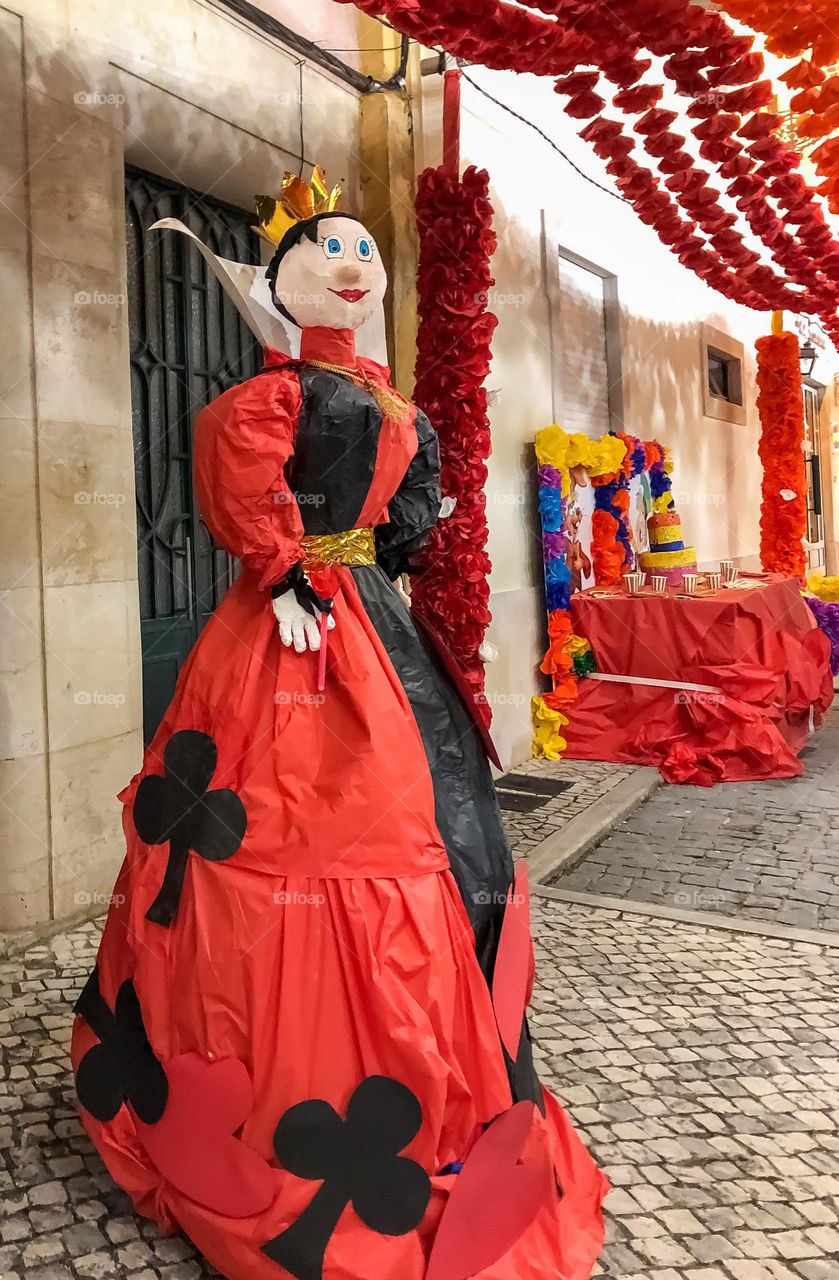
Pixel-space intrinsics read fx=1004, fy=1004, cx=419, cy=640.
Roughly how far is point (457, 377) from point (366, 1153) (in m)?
3.57

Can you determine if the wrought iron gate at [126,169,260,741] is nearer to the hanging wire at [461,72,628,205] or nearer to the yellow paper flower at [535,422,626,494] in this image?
the hanging wire at [461,72,628,205]

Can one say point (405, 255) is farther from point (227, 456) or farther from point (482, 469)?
point (227, 456)

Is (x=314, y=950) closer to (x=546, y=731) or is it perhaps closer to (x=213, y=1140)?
(x=213, y=1140)

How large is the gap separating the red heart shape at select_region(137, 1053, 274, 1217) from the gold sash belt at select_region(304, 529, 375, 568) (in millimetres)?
960

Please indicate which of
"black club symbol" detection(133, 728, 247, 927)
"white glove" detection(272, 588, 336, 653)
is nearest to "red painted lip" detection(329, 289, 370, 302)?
"white glove" detection(272, 588, 336, 653)

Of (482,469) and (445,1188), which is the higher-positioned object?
(482,469)

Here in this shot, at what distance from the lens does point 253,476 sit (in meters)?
1.90

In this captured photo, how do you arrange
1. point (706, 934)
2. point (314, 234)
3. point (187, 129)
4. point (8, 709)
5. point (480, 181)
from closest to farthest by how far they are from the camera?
point (314, 234) < point (8, 709) < point (706, 934) < point (187, 129) < point (480, 181)

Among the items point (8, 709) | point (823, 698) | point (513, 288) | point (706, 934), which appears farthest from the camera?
point (823, 698)

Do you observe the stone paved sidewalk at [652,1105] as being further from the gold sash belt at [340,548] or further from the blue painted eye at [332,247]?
the blue painted eye at [332,247]

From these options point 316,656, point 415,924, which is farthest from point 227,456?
point 415,924

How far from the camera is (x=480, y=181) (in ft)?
14.7

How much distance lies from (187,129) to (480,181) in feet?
4.28

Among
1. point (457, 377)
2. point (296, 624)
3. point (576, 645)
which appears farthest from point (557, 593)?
point (296, 624)
